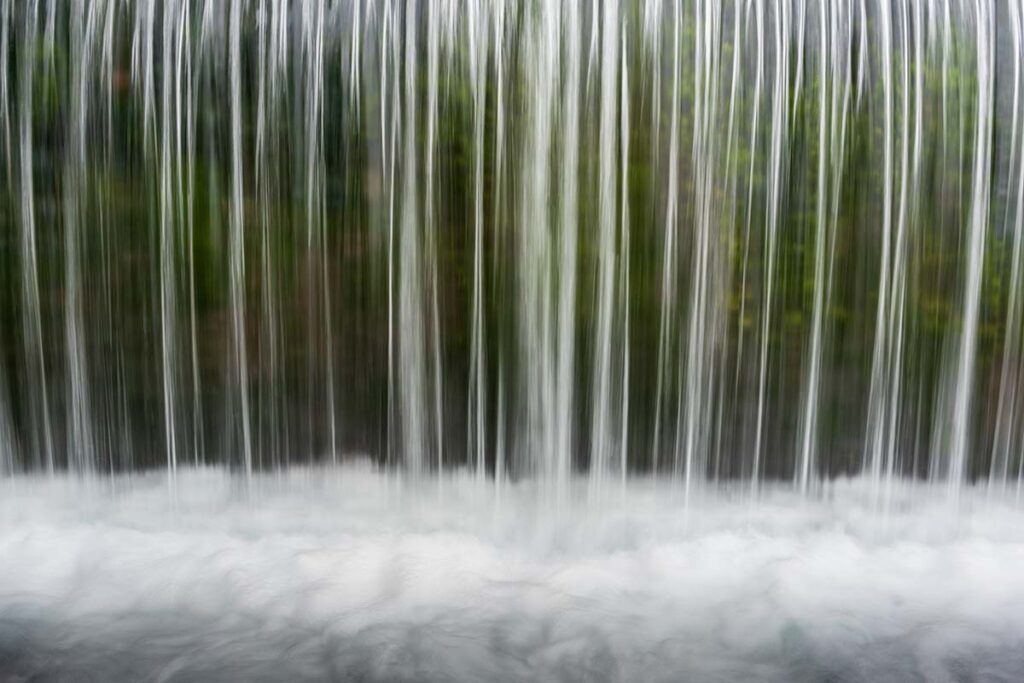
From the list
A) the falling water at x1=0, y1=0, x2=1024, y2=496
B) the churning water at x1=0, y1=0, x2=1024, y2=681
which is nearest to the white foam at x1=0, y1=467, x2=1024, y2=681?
the churning water at x1=0, y1=0, x2=1024, y2=681

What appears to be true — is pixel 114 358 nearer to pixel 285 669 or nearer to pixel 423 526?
pixel 423 526

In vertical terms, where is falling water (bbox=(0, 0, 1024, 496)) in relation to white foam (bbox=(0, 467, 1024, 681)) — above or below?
above

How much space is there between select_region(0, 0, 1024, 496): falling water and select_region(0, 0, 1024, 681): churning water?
17 mm

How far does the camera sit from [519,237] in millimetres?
5004

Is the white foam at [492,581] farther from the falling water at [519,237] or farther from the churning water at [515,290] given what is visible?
the falling water at [519,237]

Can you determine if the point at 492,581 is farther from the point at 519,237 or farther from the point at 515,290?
the point at 519,237

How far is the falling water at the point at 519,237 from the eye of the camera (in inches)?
190

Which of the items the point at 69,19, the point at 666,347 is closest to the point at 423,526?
the point at 666,347

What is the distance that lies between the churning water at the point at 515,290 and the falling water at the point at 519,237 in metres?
0.02

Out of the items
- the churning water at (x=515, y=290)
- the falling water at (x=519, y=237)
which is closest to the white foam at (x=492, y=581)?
the churning water at (x=515, y=290)

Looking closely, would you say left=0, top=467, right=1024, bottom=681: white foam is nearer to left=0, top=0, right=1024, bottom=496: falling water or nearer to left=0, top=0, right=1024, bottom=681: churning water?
left=0, top=0, right=1024, bottom=681: churning water

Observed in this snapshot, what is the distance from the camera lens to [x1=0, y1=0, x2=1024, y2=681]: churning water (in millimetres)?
4781

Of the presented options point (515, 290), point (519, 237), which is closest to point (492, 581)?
point (515, 290)

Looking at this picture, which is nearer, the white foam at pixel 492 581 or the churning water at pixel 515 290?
the white foam at pixel 492 581
